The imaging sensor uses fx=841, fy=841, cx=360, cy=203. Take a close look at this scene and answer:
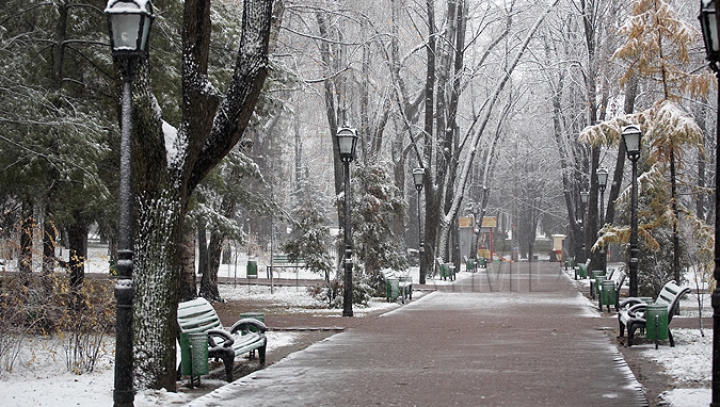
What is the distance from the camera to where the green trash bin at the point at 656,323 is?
12.2 m

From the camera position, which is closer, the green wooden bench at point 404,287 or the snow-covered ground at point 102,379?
the snow-covered ground at point 102,379

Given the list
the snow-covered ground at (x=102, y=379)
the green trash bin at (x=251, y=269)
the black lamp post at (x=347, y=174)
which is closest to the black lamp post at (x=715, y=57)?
the snow-covered ground at (x=102, y=379)

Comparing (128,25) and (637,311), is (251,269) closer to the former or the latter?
(637,311)

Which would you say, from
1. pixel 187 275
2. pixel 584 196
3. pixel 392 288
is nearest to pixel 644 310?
pixel 392 288

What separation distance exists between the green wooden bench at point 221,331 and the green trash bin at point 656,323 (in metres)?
5.63

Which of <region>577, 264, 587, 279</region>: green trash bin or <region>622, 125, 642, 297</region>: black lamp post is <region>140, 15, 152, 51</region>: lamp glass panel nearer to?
<region>622, 125, 642, 297</region>: black lamp post

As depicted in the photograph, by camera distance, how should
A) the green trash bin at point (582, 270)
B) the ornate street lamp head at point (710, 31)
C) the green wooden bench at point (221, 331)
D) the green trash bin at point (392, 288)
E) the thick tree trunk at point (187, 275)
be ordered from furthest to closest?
the green trash bin at point (582, 270), the green trash bin at point (392, 288), the thick tree trunk at point (187, 275), the green wooden bench at point (221, 331), the ornate street lamp head at point (710, 31)

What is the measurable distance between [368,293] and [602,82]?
12996 millimetres

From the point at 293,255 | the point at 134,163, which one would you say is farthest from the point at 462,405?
the point at 293,255

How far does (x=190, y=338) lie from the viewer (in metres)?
9.08

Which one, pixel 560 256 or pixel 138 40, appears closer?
pixel 138 40

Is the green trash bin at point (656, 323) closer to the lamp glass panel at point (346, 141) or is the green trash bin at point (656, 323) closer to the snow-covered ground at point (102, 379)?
the snow-covered ground at point (102, 379)

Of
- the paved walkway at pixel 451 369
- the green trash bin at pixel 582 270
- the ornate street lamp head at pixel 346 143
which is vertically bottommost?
the paved walkway at pixel 451 369

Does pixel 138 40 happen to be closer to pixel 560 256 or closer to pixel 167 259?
→ pixel 167 259
